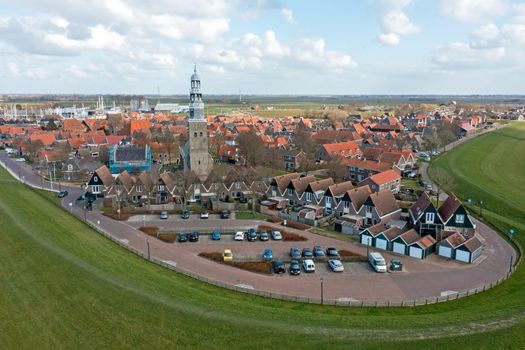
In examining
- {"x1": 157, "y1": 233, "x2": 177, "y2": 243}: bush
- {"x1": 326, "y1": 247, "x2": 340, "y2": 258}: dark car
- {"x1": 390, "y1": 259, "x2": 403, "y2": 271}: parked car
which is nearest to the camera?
{"x1": 390, "y1": 259, "x2": 403, "y2": 271}: parked car

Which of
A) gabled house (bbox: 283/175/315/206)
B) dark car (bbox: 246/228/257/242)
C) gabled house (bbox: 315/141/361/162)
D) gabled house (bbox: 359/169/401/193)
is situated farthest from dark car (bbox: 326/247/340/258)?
Answer: gabled house (bbox: 315/141/361/162)

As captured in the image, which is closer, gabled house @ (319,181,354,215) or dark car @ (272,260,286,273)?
dark car @ (272,260,286,273)

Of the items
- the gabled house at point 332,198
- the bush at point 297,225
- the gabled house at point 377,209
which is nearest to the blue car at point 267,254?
the bush at point 297,225

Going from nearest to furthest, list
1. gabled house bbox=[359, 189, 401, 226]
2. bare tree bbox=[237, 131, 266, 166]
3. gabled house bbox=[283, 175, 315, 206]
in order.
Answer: gabled house bbox=[359, 189, 401, 226], gabled house bbox=[283, 175, 315, 206], bare tree bbox=[237, 131, 266, 166]

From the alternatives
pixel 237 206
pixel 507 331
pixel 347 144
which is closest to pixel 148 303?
pixel 507 331

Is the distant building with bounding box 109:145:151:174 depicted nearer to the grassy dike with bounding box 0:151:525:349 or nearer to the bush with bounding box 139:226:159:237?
the bush with bounding box 139:226:159:237

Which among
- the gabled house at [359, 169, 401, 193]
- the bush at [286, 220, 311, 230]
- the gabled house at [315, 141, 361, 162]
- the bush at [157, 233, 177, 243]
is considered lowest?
the bush at [157, 233, 177, 243]

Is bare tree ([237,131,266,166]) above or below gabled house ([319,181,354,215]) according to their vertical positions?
above
